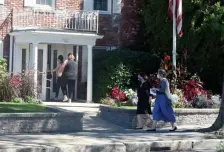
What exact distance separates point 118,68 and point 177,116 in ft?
17.1

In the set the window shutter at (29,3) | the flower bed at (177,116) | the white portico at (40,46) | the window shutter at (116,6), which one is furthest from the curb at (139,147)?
the window shutter at (116,6)

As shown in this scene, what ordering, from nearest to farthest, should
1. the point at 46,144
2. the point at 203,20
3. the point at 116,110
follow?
the point at 46,144
the point at 116,110
the point at 203,20

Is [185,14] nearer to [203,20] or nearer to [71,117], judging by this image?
[203,20]

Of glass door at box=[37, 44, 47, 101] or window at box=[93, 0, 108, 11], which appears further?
window at box=[93, 0, 108, 11]

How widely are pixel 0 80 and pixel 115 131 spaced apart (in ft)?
17.1

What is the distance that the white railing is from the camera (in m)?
21.2

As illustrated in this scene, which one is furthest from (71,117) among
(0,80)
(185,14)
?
(185,14)

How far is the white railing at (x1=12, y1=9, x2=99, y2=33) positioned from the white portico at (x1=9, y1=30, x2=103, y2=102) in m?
0.56

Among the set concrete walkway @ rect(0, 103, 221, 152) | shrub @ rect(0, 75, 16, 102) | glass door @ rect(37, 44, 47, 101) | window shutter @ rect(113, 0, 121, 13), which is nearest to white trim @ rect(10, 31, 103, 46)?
glass door @ rect(37, 44, 47, 101)

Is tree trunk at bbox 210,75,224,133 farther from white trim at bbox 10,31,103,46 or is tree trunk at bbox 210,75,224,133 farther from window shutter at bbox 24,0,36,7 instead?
window shutter at bbox 24,0,36,7

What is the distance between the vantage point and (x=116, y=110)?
52.5ft

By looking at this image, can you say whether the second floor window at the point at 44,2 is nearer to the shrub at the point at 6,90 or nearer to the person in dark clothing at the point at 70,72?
the person in dark clothing at the point at 70,72

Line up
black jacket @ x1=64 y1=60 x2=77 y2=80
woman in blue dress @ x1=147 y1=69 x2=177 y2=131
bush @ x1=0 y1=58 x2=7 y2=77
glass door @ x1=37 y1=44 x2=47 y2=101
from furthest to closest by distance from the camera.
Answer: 1. glass door @ x1=37 y1=44 x2=47 y2=101
2. black jacket @ x1=64 y1=60 x2=77 y2=80
3. bush @ x1=0 y1=58 x2=7 y2=77
4. woman in blue dress @ x1=147 y1=69 x2=177 y2=131

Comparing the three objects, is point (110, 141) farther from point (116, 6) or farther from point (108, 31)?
point (116, 6)
